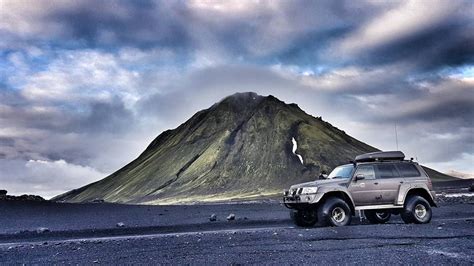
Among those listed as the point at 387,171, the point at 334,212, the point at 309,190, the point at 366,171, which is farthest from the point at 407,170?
the point at 309,190

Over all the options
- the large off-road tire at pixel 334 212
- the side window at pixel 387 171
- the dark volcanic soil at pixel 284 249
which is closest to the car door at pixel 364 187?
the side window at pixel 387 171

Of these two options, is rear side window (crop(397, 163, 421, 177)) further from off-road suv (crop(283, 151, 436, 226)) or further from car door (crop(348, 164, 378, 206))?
car door (crop(348, 164, 378, 206))

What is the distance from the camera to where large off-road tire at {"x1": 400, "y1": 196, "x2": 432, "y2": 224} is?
19156mm

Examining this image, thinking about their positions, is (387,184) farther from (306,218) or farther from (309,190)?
(306,218)

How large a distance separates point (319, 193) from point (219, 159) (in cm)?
17868

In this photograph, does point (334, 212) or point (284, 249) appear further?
point (334, 212)

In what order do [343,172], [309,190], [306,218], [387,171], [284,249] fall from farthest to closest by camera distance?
[306,218] → [343,172] → [387,171] → [309,190] → [284,249]

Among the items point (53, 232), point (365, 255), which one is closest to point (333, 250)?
point (365, 255)

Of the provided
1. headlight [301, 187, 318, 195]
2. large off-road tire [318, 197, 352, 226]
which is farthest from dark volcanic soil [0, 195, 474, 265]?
headlight [301, 187, 318, 195]

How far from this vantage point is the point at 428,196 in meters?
19.8

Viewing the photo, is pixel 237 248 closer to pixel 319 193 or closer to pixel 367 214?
pixel 319 193

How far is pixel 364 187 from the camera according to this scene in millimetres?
18953

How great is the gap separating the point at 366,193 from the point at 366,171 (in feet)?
3.17

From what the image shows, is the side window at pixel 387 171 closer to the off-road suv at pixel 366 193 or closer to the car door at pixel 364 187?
the off-road suv at pixel 366 193
